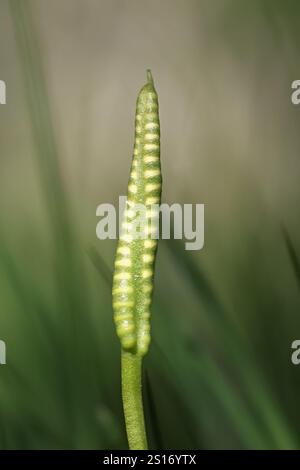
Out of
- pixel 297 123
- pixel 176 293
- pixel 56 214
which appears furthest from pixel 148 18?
pixel 56 214

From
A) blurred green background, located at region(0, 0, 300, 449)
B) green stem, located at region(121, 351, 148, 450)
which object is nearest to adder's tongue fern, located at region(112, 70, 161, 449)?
green stem, located at region(121, 351, 148, 450)

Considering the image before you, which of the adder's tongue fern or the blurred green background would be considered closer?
the adder's tongue fern

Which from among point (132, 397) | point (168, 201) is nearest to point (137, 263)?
point (132, 397)

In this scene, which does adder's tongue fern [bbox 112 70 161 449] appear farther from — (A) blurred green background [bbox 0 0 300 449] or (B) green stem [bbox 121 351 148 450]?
(A) blurred green background [bbox 0 0 300 449]

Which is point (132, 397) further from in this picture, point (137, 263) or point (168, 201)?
point (168, 201)
